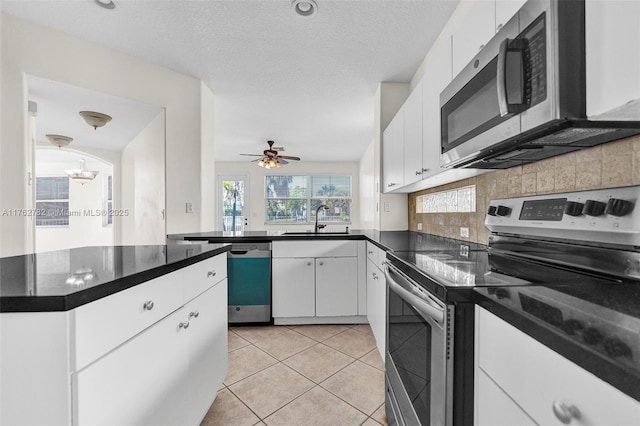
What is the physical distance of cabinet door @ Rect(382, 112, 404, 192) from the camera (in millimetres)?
2299

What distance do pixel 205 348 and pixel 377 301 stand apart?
125cm

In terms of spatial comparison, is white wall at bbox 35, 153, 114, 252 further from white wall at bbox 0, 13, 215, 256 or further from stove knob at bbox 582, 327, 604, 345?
stove knob at bbox 582, 327, 604, 345

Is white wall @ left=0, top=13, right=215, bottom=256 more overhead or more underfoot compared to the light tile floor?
more overhead

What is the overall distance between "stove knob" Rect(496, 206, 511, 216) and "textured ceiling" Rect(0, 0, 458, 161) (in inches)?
55.3

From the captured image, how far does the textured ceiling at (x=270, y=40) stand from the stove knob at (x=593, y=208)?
63.5 inches

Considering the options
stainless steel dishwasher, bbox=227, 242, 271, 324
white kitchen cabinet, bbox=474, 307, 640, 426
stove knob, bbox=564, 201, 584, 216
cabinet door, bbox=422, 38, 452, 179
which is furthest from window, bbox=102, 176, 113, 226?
stove knob, bbox=564, 201, 584, 216

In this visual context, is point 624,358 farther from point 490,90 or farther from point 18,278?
point 18,278

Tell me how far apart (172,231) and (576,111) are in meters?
3.05

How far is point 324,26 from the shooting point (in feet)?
6.83

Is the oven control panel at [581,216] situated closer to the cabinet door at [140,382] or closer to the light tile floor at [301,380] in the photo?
the light tile floor at [301,380]

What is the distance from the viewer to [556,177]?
117 centimetres

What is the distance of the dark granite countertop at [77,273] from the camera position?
0.65m

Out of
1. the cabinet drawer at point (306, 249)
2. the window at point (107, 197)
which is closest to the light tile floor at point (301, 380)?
the cabinet drawer at point (306, 249)

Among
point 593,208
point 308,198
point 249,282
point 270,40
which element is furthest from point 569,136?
point 308,198
